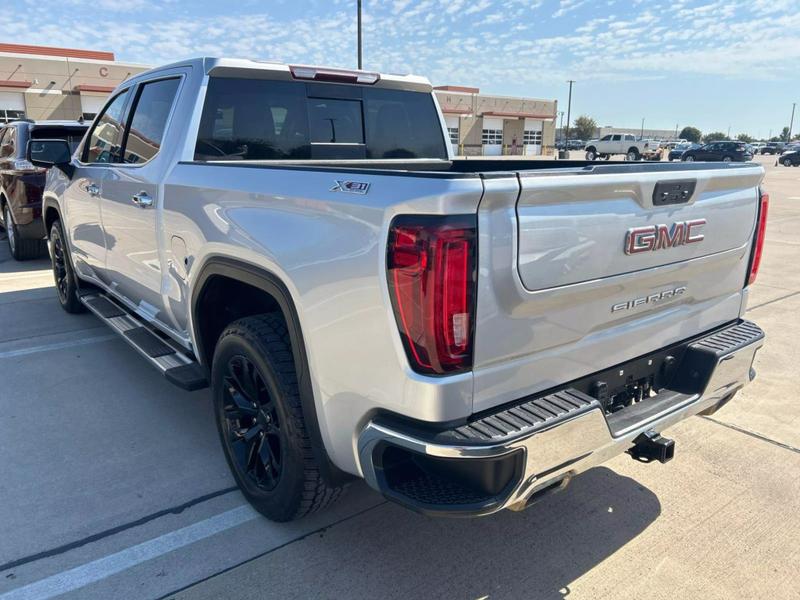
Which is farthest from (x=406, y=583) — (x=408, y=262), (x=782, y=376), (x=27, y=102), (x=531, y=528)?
(x=27, y=102)

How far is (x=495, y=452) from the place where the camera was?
1.92 meters

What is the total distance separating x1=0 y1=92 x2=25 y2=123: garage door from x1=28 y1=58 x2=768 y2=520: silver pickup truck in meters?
39.4

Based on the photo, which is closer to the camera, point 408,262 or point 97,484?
point 408,262

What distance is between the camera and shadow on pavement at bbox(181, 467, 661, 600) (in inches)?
98.5

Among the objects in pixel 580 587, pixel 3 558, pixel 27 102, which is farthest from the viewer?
pixel 27 102

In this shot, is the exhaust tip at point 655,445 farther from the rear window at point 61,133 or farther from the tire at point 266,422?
the rear window at point 61,133

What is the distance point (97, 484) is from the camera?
324 cm

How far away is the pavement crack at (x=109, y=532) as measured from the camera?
8.72 feet

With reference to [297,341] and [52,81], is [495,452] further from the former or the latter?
[52,81]

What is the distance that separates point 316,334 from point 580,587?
145 centimetres

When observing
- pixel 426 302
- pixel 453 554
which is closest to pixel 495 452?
pixel 426 302

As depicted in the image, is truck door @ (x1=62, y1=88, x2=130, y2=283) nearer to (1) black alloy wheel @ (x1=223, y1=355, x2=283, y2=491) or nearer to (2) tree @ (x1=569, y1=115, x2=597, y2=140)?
(1) black alloy wheel @ (x1=223, y1=355, x2=283, y2=491)

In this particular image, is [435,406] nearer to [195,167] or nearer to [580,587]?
[580,587]

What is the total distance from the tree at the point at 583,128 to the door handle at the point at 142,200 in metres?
108
